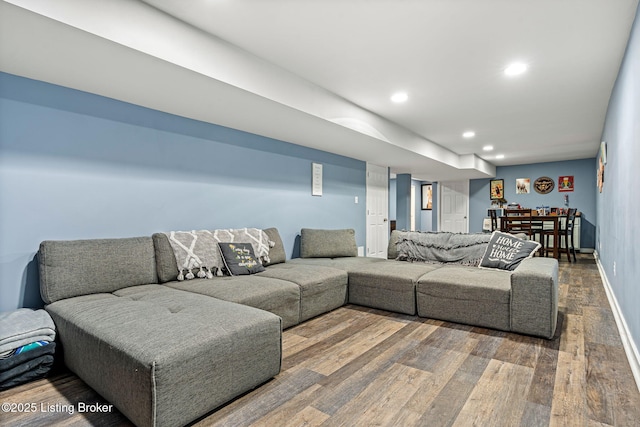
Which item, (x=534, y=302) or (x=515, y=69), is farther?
(x=515, y=69)

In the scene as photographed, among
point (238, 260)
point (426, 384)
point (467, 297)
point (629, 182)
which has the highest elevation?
point (629, 182)

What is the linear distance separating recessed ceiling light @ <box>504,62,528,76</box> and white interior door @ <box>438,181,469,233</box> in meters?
7.04

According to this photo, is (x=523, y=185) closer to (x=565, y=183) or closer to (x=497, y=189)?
(x=497, y=189)

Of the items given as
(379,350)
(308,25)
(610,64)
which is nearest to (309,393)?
(379,350)

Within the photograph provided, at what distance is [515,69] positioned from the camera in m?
3.01

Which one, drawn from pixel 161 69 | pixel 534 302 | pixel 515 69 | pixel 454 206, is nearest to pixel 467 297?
pixel 534 302

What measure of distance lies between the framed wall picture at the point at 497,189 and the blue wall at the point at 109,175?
704 cm

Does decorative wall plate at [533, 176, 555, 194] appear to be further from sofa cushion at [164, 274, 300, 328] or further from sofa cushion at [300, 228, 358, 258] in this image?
sofa cushion at [164, 274, 300, 328]

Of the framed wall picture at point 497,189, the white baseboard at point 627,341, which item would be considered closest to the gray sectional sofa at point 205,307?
the white baseboard at point 627,341

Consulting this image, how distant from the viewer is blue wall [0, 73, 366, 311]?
235 cm

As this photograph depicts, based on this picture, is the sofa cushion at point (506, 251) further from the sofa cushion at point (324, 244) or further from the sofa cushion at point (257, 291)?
the sofa cushion at point (257, 291)

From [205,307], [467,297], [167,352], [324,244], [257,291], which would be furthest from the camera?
[324,244]

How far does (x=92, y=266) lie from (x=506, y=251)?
365 cm

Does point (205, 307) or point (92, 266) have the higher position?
point (92, 266)
